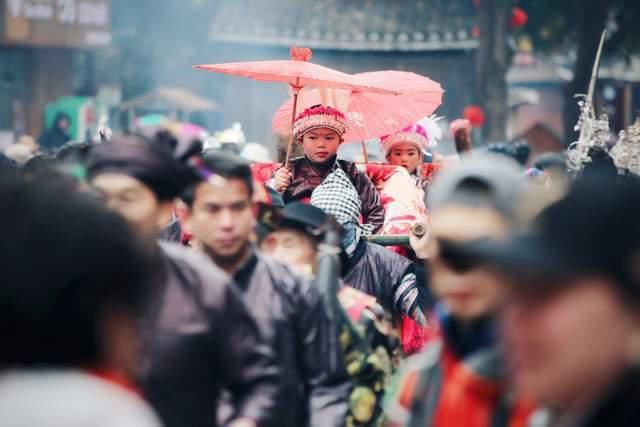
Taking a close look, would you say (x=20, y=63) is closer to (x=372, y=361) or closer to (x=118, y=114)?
(x=118, y=114)

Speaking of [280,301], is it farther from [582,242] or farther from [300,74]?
[300,74]

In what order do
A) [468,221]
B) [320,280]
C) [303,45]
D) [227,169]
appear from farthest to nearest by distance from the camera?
[303,45]
[320,280]
[227,169]
[468,221]

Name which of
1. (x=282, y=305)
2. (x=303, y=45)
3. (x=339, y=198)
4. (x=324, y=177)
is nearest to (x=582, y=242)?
(x=282, y=305)

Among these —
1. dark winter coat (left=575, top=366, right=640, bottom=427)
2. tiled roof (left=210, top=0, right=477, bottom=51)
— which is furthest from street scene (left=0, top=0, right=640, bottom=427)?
tiled roof (left=210, top=0, right=477, bottom=51)

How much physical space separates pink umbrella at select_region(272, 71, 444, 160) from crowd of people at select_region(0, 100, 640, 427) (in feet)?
10.4

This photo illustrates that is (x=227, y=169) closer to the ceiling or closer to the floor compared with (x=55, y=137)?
closer to the ceiling

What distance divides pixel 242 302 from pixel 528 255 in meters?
1.86

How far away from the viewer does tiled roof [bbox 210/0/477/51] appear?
25641 mm

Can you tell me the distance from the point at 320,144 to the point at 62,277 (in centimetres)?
553

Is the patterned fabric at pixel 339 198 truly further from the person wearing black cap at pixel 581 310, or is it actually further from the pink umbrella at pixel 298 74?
the person wearing black cap at pixel 581 310

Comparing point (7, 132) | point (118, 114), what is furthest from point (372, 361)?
point (118, 114)

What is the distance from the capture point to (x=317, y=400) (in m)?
4.74

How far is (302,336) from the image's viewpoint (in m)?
4.73

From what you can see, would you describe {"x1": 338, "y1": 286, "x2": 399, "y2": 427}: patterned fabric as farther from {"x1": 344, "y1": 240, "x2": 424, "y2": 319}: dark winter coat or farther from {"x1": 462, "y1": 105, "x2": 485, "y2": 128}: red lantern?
{"x1": 462, "y1": 105, "x2": 485, "y2": 128}: red lantern
